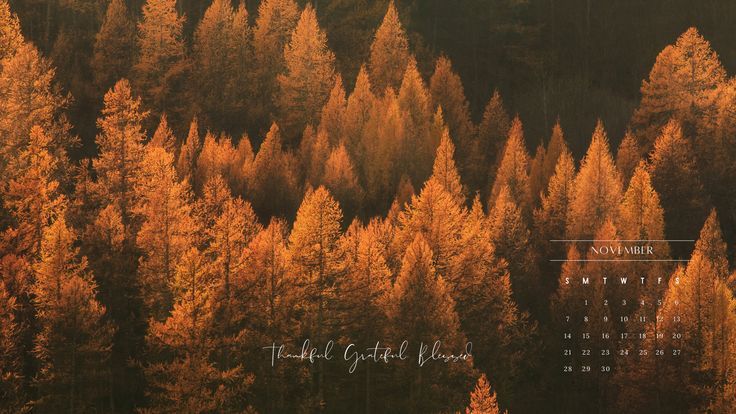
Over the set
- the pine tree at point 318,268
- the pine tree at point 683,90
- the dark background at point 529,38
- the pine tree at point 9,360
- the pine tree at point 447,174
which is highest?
the dark background at point 529,38

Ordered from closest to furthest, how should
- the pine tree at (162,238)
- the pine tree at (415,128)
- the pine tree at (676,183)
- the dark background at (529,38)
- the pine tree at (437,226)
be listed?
the pine tree at (162,238) < the pine tree at (437,226) < the pine tree at (676,183) < the pine tree at (415,128) < the dark background at (529,38)

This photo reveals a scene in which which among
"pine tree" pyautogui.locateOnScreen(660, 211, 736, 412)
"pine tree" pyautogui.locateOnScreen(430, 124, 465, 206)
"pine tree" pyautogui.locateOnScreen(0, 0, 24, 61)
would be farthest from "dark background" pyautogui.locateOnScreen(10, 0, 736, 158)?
"pine tree" pyautogui.locateOnScreen(660, 211, 736, 412)

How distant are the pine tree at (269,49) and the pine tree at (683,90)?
26.9 m

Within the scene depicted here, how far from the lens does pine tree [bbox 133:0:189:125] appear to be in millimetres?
95188

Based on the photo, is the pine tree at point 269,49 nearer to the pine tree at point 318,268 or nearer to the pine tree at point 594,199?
the pine tree at point 594,199

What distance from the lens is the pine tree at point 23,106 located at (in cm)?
6750

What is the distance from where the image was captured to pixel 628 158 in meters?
81.8

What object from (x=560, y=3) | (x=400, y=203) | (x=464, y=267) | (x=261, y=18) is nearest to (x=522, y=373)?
(x=464, y=267)

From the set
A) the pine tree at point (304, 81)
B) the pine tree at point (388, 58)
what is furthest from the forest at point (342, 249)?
the pine tree at point (388, 58)

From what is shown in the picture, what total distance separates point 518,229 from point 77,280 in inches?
970

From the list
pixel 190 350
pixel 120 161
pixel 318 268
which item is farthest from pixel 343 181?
pixel 190 350

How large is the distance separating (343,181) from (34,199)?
2709 centimetres

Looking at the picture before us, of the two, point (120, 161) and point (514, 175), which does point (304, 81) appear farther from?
point (120, 161)

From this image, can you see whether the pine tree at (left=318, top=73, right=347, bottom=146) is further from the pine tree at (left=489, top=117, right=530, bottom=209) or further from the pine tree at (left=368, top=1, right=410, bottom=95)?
the pine tree at (left=489, top=117, right=530, bottom=209)
